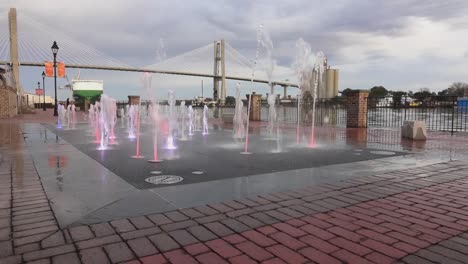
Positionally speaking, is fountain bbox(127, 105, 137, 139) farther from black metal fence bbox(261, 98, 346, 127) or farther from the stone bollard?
black metal fence bbox(261, 98, 346, 127)

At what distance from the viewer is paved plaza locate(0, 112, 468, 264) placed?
2660 mm

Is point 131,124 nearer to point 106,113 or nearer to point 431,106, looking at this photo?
point 106,113

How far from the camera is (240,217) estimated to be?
343cm

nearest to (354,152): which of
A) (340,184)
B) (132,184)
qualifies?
(340,184)

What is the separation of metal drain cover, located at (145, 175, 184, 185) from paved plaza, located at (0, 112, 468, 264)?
0.28m

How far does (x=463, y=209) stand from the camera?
3.74 metres

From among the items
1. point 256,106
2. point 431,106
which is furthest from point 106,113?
point 431,106

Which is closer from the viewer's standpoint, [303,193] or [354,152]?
[303,193]

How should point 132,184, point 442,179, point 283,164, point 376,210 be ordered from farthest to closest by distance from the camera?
point 283,164 < point 442,179 < point 132,184 < point 376,210

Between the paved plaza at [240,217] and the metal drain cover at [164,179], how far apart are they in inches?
10.9

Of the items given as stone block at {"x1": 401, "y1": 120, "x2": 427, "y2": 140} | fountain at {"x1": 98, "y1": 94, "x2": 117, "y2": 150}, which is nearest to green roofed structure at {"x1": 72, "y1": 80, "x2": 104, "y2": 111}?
fountain at {"x1": 98, "y1": 94, "x2": 117, "y2": 150}

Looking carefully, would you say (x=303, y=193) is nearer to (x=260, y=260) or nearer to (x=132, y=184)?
(x=260, y=260)

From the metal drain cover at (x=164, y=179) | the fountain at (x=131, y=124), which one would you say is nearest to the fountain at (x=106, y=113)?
the fountain at (x=131, y=124)

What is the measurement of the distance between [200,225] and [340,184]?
236 centimetres
